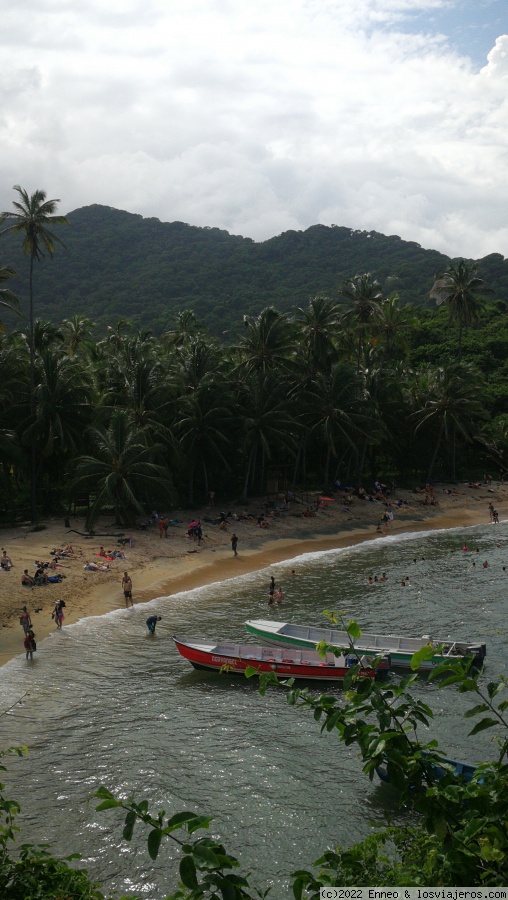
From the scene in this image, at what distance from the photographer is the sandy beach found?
34031mm

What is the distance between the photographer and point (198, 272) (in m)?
154

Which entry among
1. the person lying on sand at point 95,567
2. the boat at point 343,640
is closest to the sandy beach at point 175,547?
the person lying on sand at point 95,567

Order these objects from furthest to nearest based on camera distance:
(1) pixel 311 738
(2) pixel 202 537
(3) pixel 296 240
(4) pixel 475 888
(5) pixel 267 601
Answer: (3) pixel 296 240, (2) pixel 202 537, (5) pixel 267 601, (1) pixel 311 738, (4) pixel 475 888

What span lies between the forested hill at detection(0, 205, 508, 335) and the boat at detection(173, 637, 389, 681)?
9315 centimetres

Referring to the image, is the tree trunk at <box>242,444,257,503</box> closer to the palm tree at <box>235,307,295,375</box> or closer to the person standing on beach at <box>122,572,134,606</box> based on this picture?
the palm tree at <box>235,307,295,375</box>

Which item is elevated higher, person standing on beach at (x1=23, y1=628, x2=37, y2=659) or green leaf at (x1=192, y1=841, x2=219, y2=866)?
green leaf at (x1=192, y1=841, x2=219, y2=866)

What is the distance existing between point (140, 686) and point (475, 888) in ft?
73.6

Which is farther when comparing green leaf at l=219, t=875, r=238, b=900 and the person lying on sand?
the person lying on sand

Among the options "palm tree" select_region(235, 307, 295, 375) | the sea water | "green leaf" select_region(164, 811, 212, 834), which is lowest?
the sea water

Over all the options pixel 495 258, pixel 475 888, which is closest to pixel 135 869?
pixel 475 888

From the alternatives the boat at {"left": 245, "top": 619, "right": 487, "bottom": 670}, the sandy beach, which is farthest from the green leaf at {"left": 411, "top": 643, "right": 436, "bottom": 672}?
the sandy beach

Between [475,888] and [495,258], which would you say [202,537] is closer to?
[475,888]

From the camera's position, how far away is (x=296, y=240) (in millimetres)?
193375

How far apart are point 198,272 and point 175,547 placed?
11832 cm
